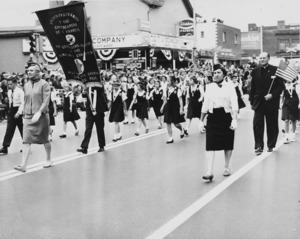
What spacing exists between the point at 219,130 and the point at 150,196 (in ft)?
5.66

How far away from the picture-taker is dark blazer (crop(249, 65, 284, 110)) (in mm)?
9836

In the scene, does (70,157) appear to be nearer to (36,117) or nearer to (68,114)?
(36,117)

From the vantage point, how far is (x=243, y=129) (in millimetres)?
14523

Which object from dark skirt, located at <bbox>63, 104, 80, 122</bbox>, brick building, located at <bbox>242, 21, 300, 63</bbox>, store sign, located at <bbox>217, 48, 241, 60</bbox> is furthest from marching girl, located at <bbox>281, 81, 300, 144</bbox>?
brick building, located at <bbox>242, 21, 300, 63</bbox>

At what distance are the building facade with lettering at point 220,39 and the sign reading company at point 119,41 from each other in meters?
14.9

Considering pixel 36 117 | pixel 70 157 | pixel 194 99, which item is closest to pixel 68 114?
pixel 194 99

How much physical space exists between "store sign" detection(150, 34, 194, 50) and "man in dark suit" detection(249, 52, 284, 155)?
26011mm

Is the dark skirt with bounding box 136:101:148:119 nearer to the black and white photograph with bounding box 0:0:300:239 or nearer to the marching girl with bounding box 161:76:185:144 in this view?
the black and white photograph with bounding box 0:0:300:239

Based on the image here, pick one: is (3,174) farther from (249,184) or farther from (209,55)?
(209,55)

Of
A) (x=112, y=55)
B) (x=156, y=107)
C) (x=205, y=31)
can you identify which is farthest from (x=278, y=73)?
(x=205, y=31)

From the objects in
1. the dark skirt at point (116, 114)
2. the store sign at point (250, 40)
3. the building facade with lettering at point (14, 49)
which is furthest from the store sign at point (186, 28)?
the store sign at point (250, 40)

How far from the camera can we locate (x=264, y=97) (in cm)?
979

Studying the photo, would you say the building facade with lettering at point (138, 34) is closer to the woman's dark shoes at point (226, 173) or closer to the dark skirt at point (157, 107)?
the dark skirt at point (157, 107)

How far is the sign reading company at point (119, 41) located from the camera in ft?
115
